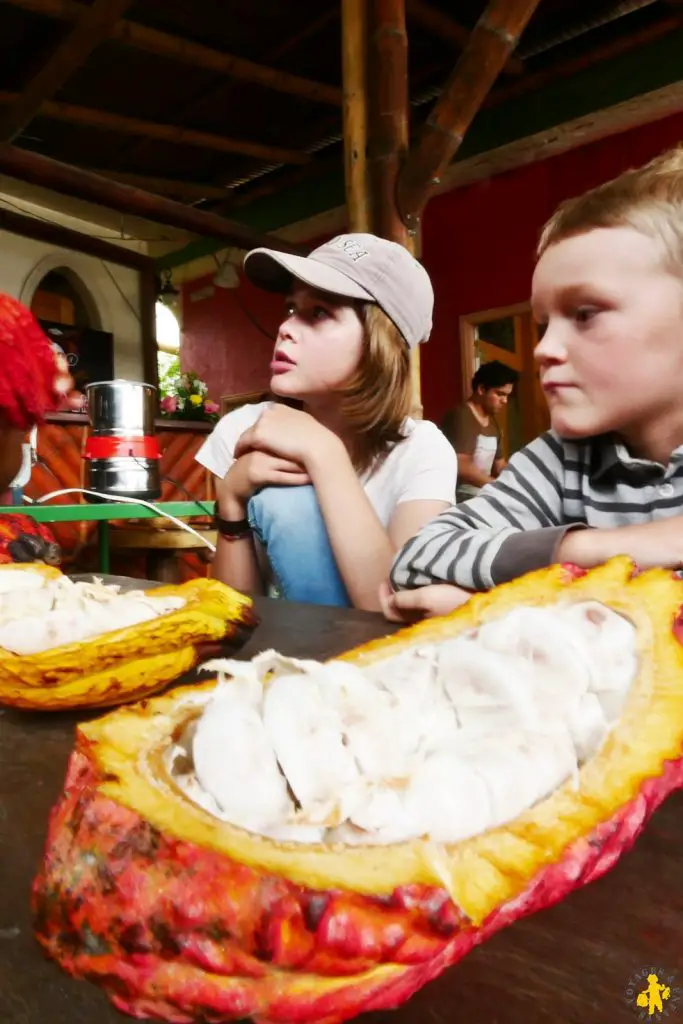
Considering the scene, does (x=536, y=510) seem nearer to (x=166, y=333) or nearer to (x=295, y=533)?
(x=295, y=533)

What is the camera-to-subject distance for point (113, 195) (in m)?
3.14

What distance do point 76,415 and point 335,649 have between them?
9.01 feet

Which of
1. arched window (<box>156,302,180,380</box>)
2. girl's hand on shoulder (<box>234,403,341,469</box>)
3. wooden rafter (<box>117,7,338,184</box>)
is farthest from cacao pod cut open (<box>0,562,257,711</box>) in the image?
arched window (<box>156,302,180,380</box>)

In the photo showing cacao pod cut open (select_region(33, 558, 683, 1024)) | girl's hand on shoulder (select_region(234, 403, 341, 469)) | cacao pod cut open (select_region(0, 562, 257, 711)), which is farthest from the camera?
girl's hand on shoulder (select_region(234, 403, 341, 469))

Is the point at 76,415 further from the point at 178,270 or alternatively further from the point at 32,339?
the point at 178,270

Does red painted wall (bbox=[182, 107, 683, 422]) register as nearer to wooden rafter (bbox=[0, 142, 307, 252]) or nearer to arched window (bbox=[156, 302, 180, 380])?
wooden rafter (bbox=[0, 142, 307, 252])

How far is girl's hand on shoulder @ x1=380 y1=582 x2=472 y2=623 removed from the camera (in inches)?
28.1

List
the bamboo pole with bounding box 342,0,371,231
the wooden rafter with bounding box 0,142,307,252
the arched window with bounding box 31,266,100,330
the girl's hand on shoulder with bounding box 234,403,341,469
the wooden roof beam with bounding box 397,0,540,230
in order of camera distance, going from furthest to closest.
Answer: the arched window with bounding box 31,266,100,330 < the wooden rafter with bounding box 0,142,307,252 < the bamboo pole with bounding box 342,0,371,231 < the wooden roof beam with bounding box 397,0,540,230 < the girl's hand on shoulder with bounding box 234,403,341,469

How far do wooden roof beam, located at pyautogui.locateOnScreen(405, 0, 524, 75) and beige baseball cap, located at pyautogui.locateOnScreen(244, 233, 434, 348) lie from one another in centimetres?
218

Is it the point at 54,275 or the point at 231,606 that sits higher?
the point at 54,275

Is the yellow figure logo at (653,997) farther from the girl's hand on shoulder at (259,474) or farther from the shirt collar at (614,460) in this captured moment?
the girl's hand on shoulder at (259,474)

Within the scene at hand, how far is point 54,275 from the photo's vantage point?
557cm

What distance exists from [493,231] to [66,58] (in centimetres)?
217

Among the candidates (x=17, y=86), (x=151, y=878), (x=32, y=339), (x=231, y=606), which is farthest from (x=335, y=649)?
(x=17, y=86)
